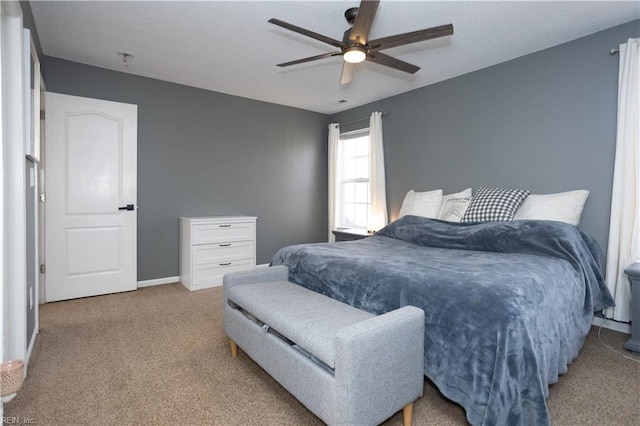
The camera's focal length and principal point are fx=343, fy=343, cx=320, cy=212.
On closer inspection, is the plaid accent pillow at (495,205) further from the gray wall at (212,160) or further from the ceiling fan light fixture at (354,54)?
the gray wall at (212,160)

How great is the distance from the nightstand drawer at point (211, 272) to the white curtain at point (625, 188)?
12.1 feet

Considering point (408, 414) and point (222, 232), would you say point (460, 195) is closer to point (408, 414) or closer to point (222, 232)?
point (408, 414)

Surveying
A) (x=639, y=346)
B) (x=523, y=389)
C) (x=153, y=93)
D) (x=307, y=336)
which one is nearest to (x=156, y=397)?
(x=307, y=336)

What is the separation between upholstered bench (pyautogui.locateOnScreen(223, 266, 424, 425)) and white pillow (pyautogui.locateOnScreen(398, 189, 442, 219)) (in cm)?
202

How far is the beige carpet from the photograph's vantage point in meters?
1.68

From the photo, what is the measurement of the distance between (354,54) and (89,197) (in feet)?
10.1

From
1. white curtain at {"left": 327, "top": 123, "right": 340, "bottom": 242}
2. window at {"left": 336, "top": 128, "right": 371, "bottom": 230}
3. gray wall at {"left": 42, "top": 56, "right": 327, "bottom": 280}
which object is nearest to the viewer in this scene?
gray wall at {"left": 42, "top": 56, "right": 327, "bottom": 280}

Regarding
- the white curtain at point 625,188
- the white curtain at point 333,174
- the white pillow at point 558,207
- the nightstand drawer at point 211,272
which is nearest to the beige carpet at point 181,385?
the white curtain at point 625,188

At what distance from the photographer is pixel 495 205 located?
3037 millimetres

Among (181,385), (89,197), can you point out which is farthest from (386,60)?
(89,197)

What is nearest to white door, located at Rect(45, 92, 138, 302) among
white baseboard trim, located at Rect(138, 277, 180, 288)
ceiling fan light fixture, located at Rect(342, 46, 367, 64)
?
white baseboard trim, located at Rect(138, 277, 180, 288)

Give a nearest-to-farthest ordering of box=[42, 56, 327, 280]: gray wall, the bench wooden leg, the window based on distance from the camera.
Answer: the bench wooden leg → box=[42, 56, 327, 280]: gray wall → the window

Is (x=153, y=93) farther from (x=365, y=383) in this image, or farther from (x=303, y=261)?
(x=365, y=383)

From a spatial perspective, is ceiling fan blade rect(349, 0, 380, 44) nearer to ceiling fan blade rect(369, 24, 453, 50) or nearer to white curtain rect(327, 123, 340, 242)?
ceiling fan blade rect(369, 24, 453, 50)
